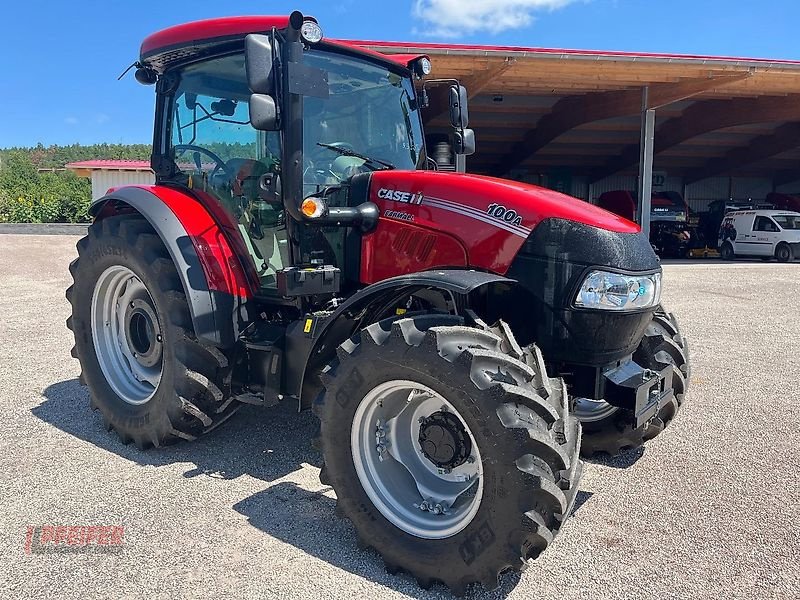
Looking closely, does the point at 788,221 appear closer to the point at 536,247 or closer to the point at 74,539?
the point at 536,247

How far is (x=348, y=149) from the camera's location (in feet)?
12.1

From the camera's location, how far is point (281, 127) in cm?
331

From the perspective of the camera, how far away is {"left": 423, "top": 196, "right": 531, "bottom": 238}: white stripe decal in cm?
303

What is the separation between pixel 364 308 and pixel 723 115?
21297 millimetres

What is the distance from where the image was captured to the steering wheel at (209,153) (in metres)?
4.02

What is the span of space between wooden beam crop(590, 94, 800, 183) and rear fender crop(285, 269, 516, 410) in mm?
20695

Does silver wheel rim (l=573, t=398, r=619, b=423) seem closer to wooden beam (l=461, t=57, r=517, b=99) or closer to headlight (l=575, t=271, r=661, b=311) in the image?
headlight (l=575, t=271, r=661, b=311)

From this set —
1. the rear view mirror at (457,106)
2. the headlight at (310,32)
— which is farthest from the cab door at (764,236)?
the headlight at (310,32)

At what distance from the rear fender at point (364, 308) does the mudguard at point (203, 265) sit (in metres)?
0.44


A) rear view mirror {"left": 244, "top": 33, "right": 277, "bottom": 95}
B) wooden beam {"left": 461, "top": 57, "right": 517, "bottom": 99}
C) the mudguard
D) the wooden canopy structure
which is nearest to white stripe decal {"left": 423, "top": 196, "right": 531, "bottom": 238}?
rear view mirror {"left": 244, "top": 33, "right": 277, "bottom": 95}

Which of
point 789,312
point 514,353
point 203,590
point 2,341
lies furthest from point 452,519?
point 789,312

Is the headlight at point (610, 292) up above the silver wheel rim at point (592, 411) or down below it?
above

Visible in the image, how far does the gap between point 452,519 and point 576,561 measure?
0.59 m

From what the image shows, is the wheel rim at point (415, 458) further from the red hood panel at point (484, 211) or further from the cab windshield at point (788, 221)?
the cab windshield at point (788, 221)
